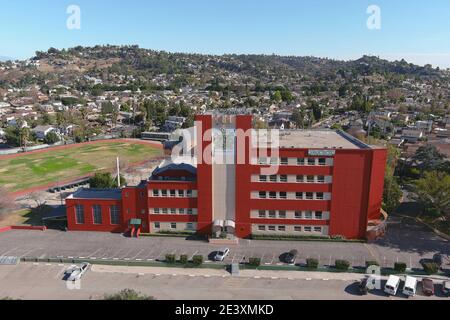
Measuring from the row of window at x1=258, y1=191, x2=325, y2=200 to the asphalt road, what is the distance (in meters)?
9.93

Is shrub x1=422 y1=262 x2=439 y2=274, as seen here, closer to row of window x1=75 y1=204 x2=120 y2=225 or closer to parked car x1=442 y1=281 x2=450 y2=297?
parked car x1=442 y1=281 x2=450 y2=297

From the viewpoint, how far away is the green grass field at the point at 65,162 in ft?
225

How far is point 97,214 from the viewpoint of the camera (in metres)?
43.1

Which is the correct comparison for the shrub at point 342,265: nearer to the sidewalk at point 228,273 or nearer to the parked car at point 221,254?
the sidewalk at point 228,273

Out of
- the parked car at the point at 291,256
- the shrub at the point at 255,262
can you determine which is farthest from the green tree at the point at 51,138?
the parked car at the point at 291,256

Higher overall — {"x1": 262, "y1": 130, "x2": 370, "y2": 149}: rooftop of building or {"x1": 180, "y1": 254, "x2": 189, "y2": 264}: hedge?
{"x1": 262, "y1": 130, "x2": 370, "y2": 149}: rooftop of building

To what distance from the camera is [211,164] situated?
39719 millimetres

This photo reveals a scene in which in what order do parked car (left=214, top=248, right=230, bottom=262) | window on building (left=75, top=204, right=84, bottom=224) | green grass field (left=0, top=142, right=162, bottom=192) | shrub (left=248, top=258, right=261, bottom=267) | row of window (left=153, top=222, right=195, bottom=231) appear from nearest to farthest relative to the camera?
shrub (left=248, top=258, right=261, bottom=267) < parked car (left=214, top=248, right=230, bottom=262) < row of window (left=153, top=222, right=195, bottom=231) < window on building (left=75, top=204, right=84, bottom=224) < green grass field (left=0, top=142, right=162, bottom=192)

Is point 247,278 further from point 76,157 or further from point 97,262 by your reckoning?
point 76,157

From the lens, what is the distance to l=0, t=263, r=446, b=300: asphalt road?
30.2m

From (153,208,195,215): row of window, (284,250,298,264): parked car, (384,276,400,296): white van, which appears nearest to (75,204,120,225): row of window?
(153,208,195,215): row of window

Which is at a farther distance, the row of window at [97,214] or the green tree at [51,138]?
the green tree at [51,138]

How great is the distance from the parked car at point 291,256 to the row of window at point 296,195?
246 inches
